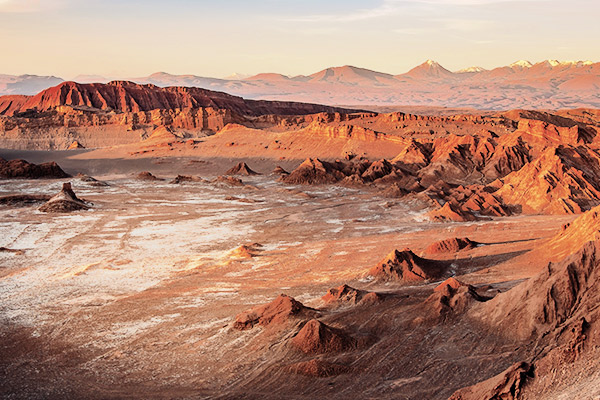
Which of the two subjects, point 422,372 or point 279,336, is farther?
point 279,336

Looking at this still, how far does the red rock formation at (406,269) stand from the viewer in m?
19.1

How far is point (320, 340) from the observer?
13594mm

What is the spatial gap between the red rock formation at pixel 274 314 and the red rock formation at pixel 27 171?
51706 millimetres

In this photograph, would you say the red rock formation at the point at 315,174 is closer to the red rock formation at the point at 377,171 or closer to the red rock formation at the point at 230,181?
the red rock formation at the point at 377,171

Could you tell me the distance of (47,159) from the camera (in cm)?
7488

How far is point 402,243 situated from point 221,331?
12.2 meters

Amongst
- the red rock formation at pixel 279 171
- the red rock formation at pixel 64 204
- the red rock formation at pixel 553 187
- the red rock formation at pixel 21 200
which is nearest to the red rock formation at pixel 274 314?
the red rock formation at pixel 553 187

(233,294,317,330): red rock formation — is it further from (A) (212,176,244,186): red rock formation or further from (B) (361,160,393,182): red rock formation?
(A) (212,176,244,186): red rock formation

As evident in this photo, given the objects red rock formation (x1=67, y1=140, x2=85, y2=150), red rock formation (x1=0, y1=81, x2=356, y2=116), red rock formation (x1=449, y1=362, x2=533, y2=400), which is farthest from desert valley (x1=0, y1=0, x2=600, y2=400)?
red rock formation (x1=0, y1=81, x2=356, y2=116)

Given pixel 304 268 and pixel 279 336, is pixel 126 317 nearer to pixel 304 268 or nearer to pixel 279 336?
pixel 279 336

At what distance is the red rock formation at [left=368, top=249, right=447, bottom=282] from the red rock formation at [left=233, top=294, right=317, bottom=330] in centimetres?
445

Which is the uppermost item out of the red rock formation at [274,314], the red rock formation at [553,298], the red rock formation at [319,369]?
the red rock formation at [553,298]

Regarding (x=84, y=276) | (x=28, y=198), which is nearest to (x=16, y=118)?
(x=28, y=198)

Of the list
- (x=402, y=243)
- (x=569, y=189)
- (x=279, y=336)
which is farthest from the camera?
(x=569, y=189)
